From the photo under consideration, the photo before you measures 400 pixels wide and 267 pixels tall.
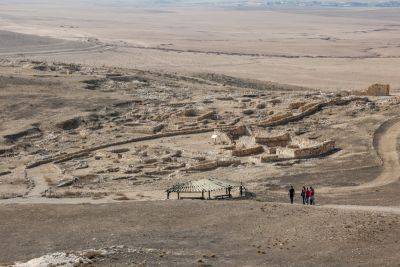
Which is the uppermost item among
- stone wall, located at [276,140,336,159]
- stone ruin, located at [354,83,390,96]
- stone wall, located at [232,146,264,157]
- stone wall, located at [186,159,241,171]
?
stone ruin, located at [354,83,390,96]

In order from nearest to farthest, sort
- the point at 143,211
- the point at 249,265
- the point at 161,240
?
the point at 249,265 → the point at 161,240 → the point at 143,211

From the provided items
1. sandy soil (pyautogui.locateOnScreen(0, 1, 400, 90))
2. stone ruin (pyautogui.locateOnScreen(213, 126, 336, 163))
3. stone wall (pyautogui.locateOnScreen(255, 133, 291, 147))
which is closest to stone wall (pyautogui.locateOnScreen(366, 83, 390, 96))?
stone ruin (pyautogui.locateOnScreen(213, 126, 336, 163))

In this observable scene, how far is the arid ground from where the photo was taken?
70.6ft

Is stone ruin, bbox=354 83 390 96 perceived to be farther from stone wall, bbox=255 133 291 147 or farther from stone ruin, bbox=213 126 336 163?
stone wall, bbox=255 133 291 147

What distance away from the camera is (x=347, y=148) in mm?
38438

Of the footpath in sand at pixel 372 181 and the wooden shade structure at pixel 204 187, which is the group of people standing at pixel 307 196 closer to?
the footpath in sand at pixel 372 181

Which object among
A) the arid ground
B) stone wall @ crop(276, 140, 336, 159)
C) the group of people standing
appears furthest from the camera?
stone wall @ crop(276, 140, 336, 159)

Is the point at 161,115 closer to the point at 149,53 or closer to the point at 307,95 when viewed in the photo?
the point at 307,95

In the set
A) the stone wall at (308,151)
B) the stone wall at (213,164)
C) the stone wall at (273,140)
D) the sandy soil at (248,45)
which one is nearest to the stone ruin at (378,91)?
the stone wall at (273,140)

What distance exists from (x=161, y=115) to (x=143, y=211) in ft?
86.4

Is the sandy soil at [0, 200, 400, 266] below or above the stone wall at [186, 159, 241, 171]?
above

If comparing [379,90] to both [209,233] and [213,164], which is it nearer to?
[213,164]

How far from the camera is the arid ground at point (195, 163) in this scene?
21516 mm

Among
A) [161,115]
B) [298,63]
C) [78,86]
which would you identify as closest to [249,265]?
[161,115]
